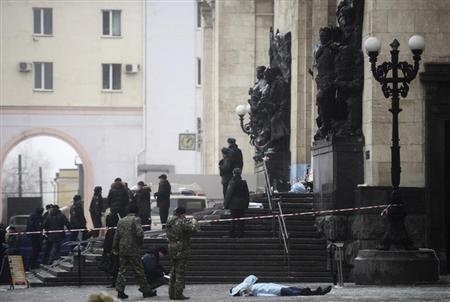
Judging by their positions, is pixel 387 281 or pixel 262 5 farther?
pixel 262 5

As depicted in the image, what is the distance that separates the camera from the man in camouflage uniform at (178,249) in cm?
2903

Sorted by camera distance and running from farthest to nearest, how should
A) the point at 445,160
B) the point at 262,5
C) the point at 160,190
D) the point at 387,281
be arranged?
1. the point at 262,5
2. the point at 160,190
3. the point at 445,160
4. the point at 387,281

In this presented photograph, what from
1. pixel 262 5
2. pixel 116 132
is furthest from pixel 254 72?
pixel 116 132

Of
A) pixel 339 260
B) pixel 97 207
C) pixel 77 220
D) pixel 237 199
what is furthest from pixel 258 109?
pixel 339 260

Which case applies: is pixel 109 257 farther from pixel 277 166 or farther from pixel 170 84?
pixel 170 84

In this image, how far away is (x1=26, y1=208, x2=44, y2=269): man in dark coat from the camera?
43406 mm

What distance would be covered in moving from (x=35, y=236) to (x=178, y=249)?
1506 cm

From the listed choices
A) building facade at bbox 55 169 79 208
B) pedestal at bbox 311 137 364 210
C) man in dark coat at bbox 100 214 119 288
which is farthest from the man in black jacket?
building facade at bbox 55 169 79 208

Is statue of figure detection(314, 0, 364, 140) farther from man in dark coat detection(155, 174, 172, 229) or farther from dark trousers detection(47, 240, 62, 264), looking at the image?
dark trousers detection(47, 240, 62, 264)

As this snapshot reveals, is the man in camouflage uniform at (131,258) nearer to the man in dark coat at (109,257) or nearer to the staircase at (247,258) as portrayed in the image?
the man in dark coat at (109,257)

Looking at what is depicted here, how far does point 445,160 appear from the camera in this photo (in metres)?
35.2

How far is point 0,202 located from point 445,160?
56288 millimetres

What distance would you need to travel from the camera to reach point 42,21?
85.6 metres

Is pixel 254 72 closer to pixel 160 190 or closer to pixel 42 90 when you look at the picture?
pixel 160 190
